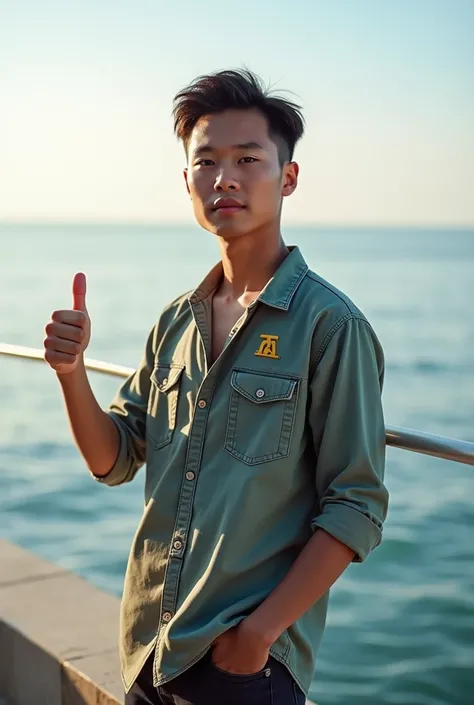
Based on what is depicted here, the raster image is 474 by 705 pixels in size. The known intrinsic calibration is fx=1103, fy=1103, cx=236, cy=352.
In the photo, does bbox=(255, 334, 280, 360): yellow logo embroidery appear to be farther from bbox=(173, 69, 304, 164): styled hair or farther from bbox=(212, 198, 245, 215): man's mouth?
bbox=(173, 69, 304, 164): styled hair

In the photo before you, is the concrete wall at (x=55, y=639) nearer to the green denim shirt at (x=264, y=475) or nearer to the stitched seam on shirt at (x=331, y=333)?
the green denim shirt at (x=264, y=475)

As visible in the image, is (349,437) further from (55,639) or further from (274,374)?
(55,639)

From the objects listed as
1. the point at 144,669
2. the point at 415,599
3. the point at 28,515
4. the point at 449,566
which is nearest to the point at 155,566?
the point at 144,669

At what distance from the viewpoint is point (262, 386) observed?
5.69 feet

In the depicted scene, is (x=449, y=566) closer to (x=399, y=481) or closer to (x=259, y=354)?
(x=399, y=481)

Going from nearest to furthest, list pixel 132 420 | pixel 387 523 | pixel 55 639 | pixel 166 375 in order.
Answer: pixel 166 375, pixel 132 420, pixel 55 639, pixel 387 523

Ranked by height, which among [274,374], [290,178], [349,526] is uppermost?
[290,178]

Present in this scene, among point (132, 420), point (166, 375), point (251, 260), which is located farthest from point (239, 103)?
point (132, 420)

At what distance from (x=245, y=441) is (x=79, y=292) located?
433 mm

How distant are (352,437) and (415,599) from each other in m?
5.19

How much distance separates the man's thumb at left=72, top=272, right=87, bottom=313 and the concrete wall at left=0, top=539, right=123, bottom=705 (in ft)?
2.98

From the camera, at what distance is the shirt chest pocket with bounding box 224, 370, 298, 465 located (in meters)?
1.71

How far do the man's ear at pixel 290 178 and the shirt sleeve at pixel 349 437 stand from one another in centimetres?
34

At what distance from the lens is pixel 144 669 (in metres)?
1.81
